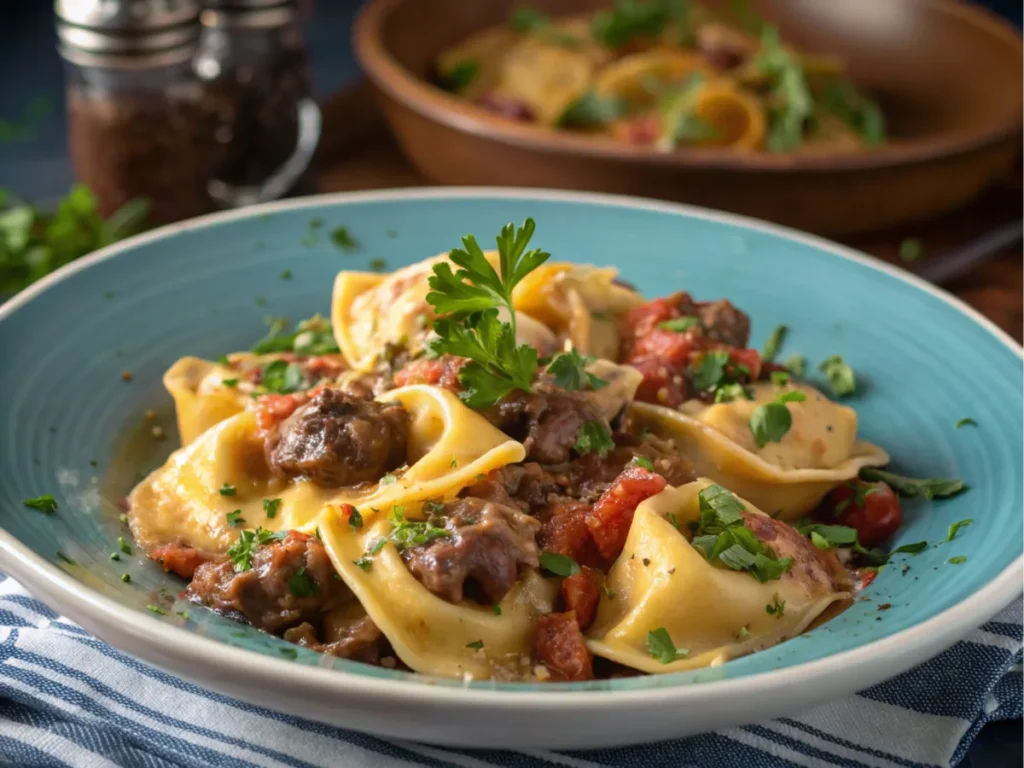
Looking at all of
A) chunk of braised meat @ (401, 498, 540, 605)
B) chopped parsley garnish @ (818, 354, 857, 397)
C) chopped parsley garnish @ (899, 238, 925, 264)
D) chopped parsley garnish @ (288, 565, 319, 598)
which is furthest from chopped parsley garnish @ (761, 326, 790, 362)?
chopped parsley garnish @ (288, 565, 319, 598)

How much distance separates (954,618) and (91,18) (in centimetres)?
611

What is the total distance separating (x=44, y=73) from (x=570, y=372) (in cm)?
1031

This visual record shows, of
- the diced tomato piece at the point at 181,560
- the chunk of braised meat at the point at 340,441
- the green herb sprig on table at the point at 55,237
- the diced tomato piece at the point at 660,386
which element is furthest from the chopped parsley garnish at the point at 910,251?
the diced tomato piece at the point at 181,560

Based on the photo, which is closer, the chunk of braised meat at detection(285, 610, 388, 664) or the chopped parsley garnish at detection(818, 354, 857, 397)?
the chunk of braised meat at detection(285, 610, 388, 664)

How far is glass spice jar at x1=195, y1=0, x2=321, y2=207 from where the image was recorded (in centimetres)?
841

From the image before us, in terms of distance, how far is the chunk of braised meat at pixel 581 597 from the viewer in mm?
4180

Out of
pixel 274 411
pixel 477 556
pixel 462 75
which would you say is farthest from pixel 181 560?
pixel 462 75

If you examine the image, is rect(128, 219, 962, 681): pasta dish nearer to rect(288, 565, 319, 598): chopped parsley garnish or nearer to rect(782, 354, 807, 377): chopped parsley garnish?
rect(288, 565, 319, 598): chopped parsley garnish

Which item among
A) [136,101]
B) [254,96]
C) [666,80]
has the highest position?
[666,80]

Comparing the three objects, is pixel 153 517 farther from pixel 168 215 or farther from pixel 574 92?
pixel 574 92

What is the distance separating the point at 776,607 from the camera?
4160 millimetres

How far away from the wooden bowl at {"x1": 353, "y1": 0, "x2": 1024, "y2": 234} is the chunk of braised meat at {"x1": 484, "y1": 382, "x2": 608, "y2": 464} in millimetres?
3257

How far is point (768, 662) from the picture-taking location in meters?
3.63

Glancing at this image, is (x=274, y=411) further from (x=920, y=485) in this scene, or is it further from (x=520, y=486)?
(x=920, y=485)
